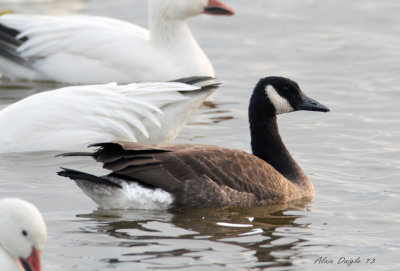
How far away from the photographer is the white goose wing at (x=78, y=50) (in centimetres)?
1135

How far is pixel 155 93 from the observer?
8914 mm

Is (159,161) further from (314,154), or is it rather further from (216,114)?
(216,114)

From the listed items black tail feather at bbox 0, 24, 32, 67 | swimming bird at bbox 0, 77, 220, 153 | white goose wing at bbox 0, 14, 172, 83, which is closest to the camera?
swimming bird at bbox 0, 77, 220, 153

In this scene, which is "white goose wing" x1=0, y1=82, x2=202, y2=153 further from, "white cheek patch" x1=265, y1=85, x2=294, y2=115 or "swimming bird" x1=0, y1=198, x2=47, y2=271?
"swimming bird" x1=0, y1=198, x2=47, y2=271

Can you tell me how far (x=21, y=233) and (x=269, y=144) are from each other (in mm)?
3281

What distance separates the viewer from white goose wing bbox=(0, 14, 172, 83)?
37.2 feet

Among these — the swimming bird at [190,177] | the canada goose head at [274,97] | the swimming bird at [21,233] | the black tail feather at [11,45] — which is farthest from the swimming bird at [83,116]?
the black tail feather at [11,45]

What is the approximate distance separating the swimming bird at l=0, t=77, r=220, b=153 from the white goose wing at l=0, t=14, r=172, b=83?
2.47m

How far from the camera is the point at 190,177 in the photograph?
24.8 ft

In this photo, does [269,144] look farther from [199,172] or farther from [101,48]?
[101,48]

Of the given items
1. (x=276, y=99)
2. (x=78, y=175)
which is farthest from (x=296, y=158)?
(x=78, y=175)

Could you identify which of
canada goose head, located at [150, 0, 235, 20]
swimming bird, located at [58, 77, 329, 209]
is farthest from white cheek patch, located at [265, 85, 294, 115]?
canada goose head, located at [150, 0, 235, 20]

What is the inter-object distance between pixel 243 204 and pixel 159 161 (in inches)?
33.7

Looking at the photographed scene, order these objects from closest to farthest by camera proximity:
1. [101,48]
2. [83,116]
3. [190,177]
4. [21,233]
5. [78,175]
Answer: [21,233] < [78,175] < [190,177] < [83,116] < [101,48]
